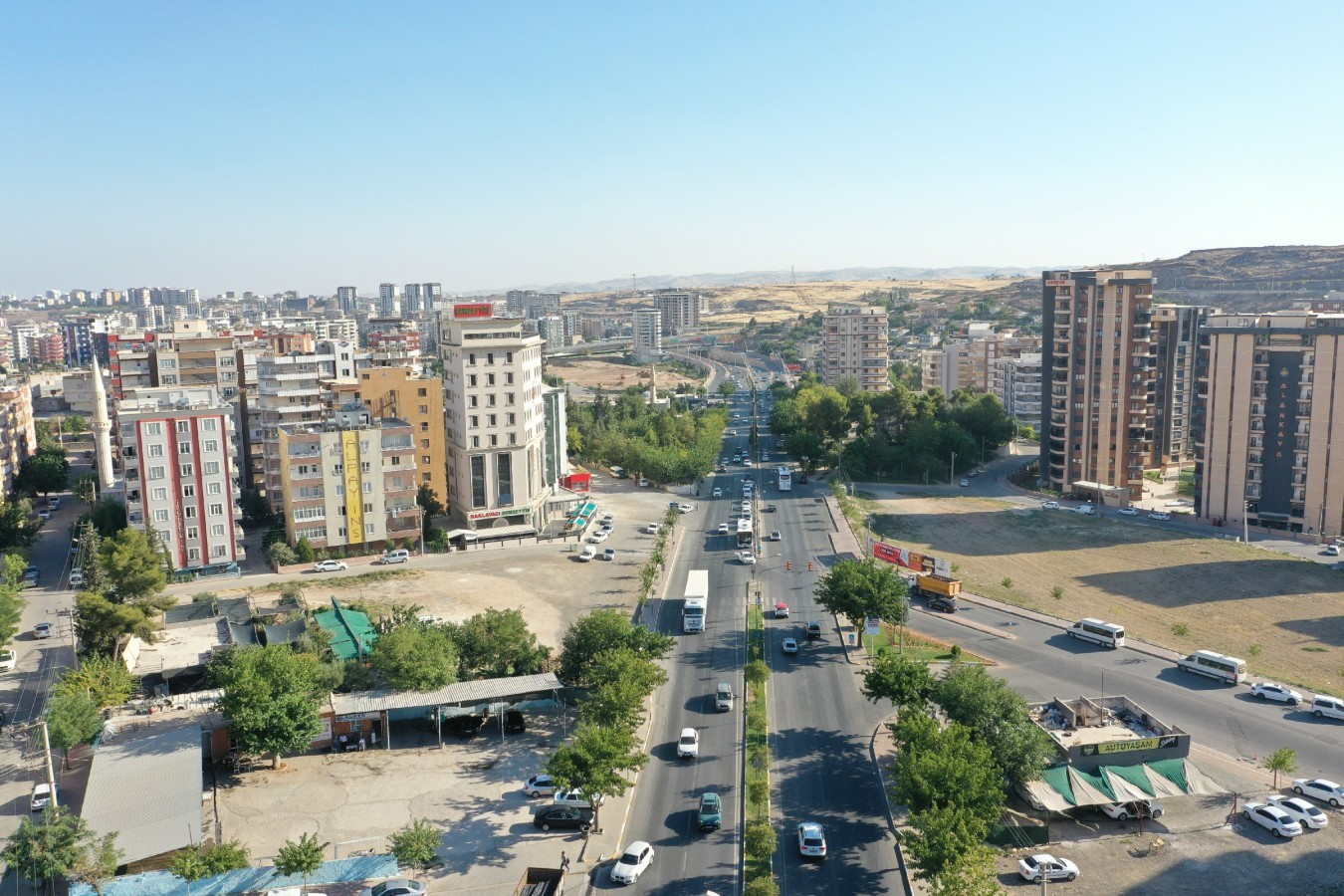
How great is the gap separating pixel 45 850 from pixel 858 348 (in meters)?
99.5

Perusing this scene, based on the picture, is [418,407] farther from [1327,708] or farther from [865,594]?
[1327,708]

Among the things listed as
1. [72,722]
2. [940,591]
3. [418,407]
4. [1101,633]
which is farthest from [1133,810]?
[418,407]

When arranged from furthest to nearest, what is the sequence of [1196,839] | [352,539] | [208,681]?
[352,539] → [208,681] → [1196,839]

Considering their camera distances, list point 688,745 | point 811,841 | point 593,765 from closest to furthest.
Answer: point 811,841 → point 593,765 → point 688,745

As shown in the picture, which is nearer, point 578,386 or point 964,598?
point 964,598

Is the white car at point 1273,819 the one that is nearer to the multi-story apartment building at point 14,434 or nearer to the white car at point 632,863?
the white car at point 632,863

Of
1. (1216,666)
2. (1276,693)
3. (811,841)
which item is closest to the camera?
(811,841)

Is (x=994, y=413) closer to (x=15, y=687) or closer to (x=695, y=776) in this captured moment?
(x=695, y=776)

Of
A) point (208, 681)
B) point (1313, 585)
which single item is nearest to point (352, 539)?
point (208, 681)

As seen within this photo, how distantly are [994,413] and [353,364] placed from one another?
53164 millimetres

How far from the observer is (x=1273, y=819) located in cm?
2481

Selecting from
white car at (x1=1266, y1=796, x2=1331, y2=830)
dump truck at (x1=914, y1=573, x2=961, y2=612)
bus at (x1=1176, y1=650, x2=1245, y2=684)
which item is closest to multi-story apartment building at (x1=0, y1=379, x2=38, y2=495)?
dump truck at (x1=914, y1=573, x2=961, y2=612)

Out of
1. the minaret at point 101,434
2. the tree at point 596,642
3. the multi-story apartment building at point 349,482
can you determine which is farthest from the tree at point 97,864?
the minaret at point 101,434

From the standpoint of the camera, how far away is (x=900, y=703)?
28.9 meters
